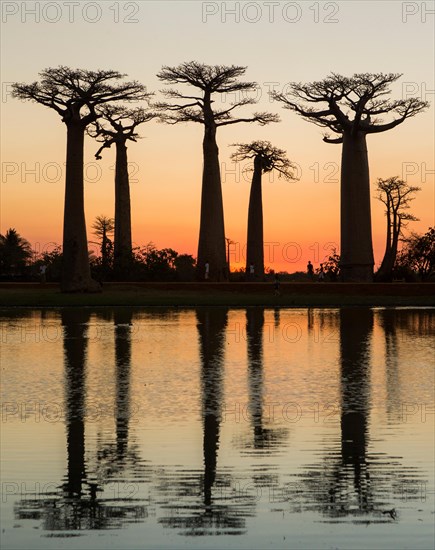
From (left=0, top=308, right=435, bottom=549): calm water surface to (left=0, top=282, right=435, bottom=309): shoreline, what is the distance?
21707mm

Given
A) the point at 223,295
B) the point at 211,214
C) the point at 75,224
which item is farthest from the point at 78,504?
the point at 211,214

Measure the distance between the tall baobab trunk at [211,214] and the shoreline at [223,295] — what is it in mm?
6076

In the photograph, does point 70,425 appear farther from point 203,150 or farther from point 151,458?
point 203,150

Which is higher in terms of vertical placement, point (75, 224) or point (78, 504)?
point (75, 224)

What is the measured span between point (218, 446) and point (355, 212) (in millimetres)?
50099

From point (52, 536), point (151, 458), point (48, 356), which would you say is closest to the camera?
point (52, 536)

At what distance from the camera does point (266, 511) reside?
8.63 m

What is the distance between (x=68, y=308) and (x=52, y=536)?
37.0 meters

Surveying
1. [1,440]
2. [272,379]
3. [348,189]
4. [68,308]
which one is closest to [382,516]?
[1,440]

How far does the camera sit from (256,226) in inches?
2849

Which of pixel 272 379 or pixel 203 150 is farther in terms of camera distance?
pixel 203 150

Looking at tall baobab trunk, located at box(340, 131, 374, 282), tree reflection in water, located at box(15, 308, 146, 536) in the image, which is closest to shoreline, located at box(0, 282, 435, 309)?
tall baobab trunk, located at box(340, 131, 374, 282)

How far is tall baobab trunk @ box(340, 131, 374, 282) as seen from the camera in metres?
60.8

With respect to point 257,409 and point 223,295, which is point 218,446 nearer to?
point 257,409
